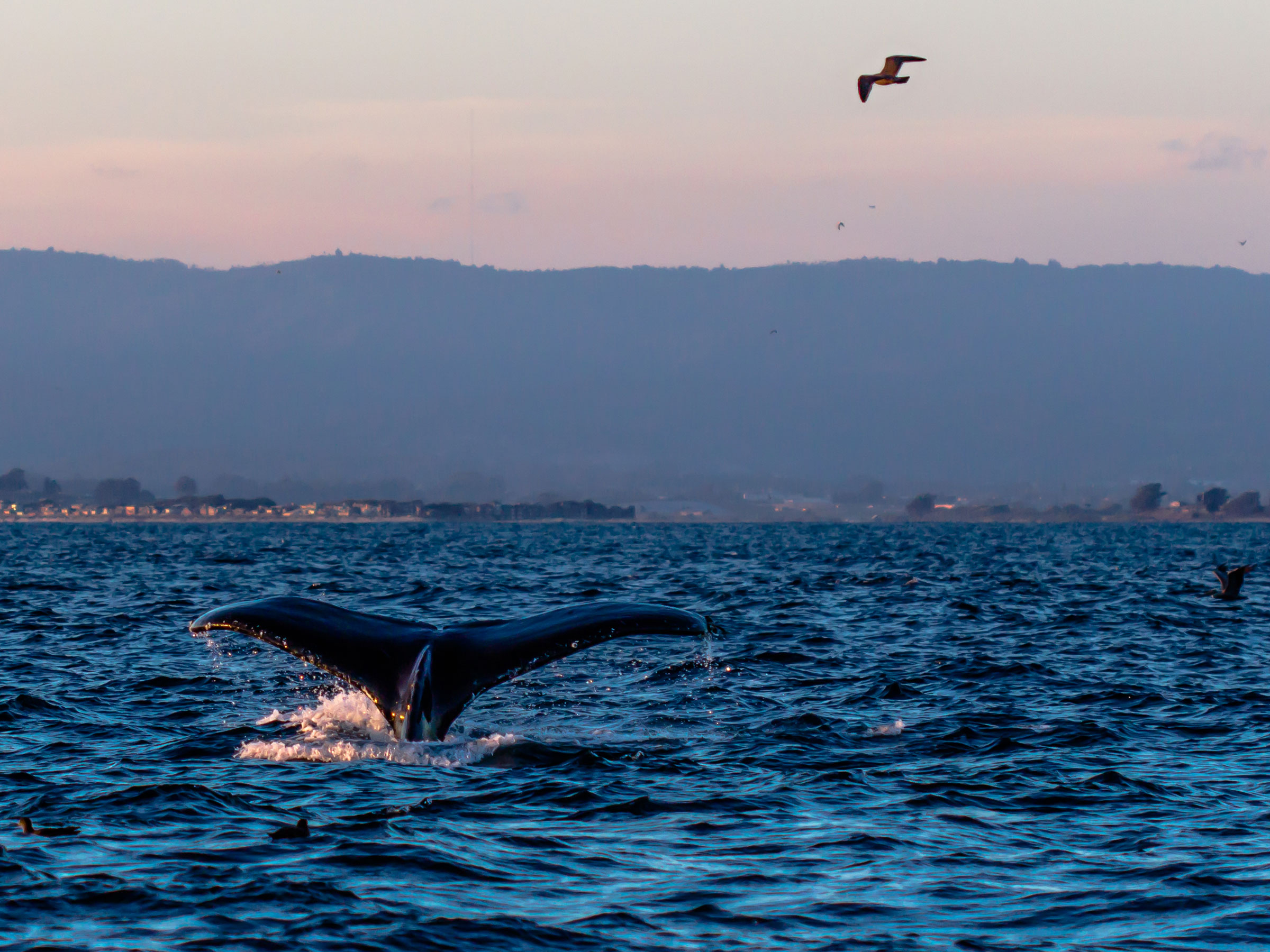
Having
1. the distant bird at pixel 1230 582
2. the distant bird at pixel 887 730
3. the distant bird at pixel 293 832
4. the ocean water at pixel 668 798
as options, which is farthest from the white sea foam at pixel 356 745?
the distant bird at pixel 1230 582

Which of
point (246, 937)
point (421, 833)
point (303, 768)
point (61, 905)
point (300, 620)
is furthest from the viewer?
point (303, 768)

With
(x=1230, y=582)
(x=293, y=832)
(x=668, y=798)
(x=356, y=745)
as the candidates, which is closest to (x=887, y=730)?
(x=668, y=798)

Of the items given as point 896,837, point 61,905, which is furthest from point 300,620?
point 896,837

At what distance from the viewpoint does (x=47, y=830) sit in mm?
11711

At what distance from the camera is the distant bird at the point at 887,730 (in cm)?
1673

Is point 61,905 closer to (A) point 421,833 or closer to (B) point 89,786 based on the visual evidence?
(A) point 421,833

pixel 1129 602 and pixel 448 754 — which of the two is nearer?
pixel 448 754

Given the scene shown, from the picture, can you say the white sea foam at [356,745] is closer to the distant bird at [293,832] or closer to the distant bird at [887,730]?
the distant bird at [293,832]

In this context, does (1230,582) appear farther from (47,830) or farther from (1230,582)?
(47,830)

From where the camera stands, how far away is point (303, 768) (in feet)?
47.0

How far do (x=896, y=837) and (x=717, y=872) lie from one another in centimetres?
189

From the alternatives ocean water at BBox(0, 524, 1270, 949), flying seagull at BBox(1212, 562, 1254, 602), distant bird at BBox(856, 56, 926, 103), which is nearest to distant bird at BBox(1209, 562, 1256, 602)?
flying seagull at BBox(1212, 562, 1254, 602)

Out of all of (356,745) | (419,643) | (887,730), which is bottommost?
(887,730)

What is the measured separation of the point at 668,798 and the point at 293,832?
3339 millimetres
